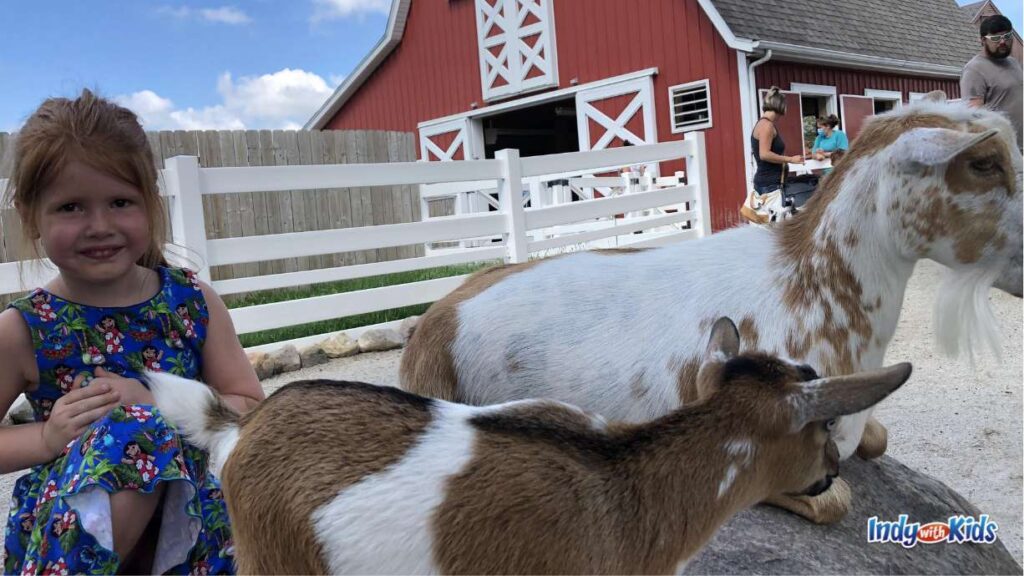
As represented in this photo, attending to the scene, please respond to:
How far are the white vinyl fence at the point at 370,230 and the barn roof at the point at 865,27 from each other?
532 cm

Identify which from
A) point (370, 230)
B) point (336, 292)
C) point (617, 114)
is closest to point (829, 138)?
point (617, 114)

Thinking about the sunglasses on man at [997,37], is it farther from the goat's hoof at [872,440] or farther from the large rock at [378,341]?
the large rock at [378,341]

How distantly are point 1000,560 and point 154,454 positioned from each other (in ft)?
9.03

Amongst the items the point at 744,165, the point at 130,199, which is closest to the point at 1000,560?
the point at 130,199

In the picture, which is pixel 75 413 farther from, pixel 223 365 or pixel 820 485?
pixel 820 485

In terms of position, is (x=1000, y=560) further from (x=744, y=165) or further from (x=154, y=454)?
(x=744, y=165)

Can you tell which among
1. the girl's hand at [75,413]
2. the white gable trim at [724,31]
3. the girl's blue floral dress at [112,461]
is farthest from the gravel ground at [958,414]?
the white gable trim at [724,31]

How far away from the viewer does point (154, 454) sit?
1.61 meters

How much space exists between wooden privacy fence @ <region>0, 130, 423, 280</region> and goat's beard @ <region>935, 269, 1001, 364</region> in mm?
8623

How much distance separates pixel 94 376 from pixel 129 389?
0.13 meters

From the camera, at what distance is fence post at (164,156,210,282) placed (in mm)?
5594

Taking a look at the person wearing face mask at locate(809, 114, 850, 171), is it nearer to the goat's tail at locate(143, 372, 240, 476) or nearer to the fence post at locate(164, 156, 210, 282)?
the fence post at locate(164, 156, 210, 282)

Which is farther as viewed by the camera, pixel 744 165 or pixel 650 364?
pixel 744 165

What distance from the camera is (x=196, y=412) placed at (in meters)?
1.57
